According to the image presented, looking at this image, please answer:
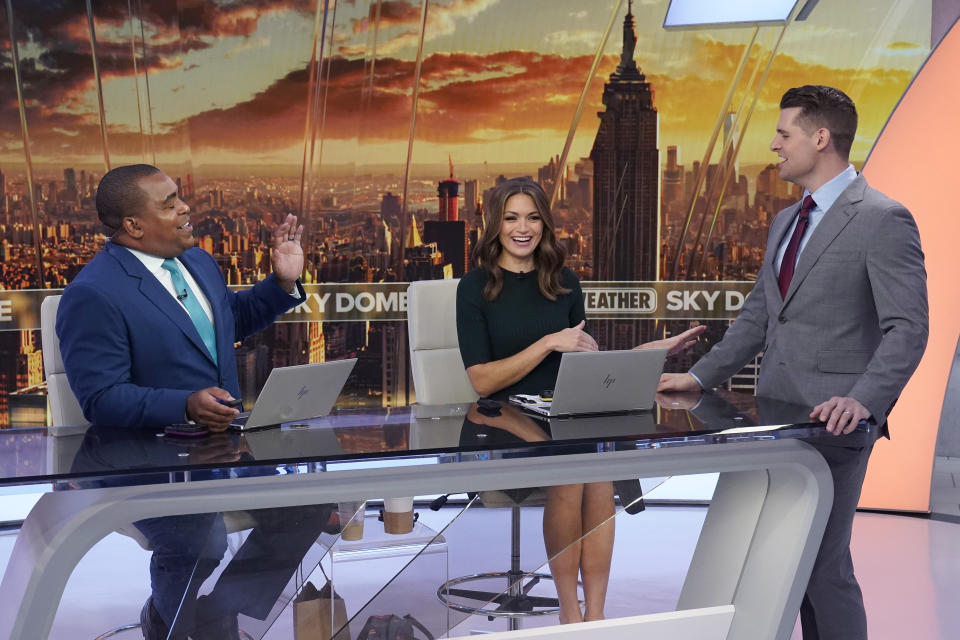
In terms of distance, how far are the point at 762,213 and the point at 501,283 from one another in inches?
95.7

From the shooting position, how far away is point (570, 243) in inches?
191

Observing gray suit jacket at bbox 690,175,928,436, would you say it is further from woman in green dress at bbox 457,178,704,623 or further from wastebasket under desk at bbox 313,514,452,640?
wastebasket under desk at bbox 313,514,452,640

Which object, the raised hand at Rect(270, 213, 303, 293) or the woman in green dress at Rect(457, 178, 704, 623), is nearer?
the raised hand at Rect(270, 213, 303, 293)

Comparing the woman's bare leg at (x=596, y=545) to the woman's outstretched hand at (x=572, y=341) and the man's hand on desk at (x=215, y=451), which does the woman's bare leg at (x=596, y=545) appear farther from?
the man's hand on desk at (x=215, y=451)

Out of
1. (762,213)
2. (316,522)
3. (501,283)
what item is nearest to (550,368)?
(501,283)

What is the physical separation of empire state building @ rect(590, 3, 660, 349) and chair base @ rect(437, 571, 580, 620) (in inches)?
108

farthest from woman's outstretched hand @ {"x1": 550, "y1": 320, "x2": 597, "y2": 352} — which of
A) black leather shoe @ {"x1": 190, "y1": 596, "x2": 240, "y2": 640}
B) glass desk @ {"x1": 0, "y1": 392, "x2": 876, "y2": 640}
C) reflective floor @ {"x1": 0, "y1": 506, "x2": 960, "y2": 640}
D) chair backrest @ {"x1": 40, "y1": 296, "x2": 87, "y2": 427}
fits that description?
chair backrest @ {"x1": 40, "y1": 296, "x2": 87, "y2": 427}

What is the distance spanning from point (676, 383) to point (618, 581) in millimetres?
619

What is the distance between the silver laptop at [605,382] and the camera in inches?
82.6

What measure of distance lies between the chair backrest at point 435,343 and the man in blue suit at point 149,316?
25.3 inches


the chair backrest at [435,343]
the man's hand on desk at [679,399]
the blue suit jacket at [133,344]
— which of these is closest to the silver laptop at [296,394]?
the blue suit jacket at [133,344]

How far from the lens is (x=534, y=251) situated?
9.56ft

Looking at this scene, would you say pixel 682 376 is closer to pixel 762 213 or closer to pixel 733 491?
pixel 733 491

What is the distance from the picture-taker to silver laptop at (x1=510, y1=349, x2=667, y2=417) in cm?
210
